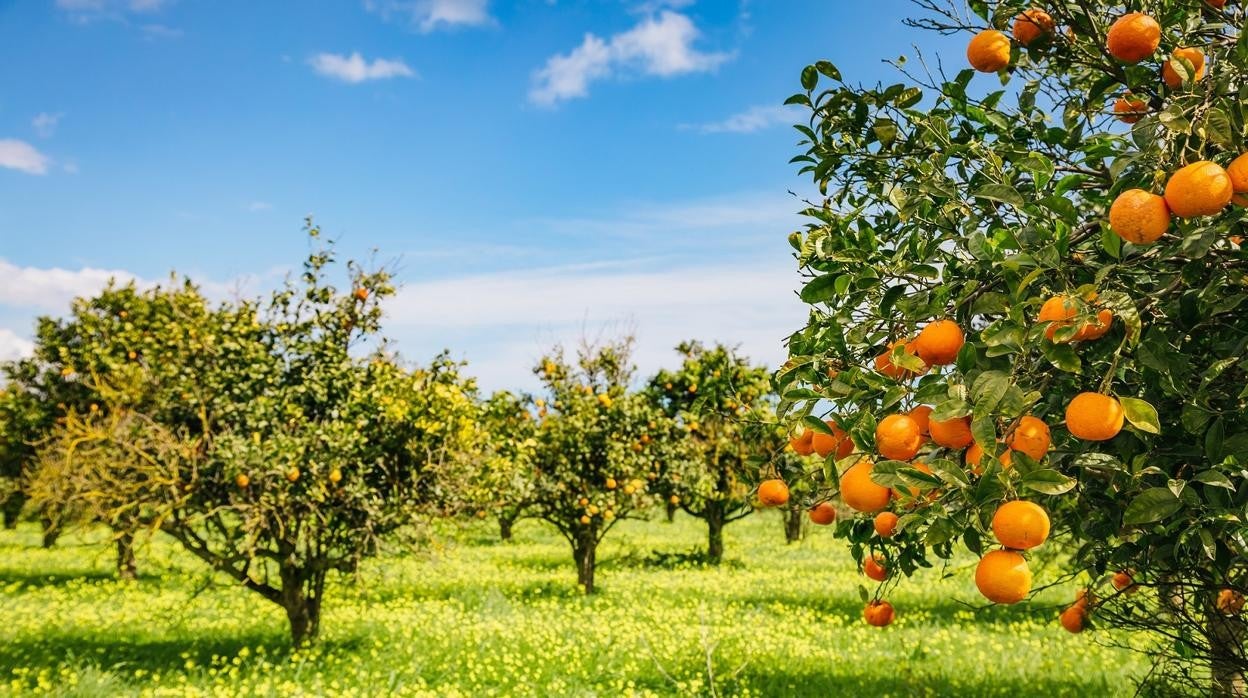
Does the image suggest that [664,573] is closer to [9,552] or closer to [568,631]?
[568,631]

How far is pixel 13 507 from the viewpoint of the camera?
24031 millimetres

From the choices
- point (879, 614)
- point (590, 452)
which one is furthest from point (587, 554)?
point (879, 614)

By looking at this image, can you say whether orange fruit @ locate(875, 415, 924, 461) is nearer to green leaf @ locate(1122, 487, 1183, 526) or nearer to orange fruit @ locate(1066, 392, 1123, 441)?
orange fruit @ locate(1066, 392, 1123, 441)

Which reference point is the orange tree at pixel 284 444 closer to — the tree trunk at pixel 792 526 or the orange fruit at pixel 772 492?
the orange fruit at pixel 772 492

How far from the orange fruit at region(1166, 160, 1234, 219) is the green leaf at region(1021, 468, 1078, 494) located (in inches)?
24.3

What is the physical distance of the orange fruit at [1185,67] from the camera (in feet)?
6.63

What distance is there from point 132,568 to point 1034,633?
1546 cm

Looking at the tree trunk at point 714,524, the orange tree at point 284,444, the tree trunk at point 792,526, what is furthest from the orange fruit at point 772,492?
the tree trunk at point 792,526

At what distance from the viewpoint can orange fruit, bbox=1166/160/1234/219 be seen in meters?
1.58

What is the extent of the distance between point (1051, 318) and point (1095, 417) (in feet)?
0.75

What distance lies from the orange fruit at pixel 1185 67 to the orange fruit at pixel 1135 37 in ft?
0.22

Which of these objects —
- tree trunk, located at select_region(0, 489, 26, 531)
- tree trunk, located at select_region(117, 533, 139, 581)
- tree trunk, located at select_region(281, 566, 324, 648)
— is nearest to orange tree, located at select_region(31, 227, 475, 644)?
tree trunk, located at select_region(281, 566, 324, 648)

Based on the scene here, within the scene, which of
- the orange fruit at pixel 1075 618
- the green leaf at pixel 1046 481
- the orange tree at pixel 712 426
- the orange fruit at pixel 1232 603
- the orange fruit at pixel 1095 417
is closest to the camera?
the green leaf at pixel 1046 481

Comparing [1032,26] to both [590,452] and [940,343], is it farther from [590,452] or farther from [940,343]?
[590,452]
